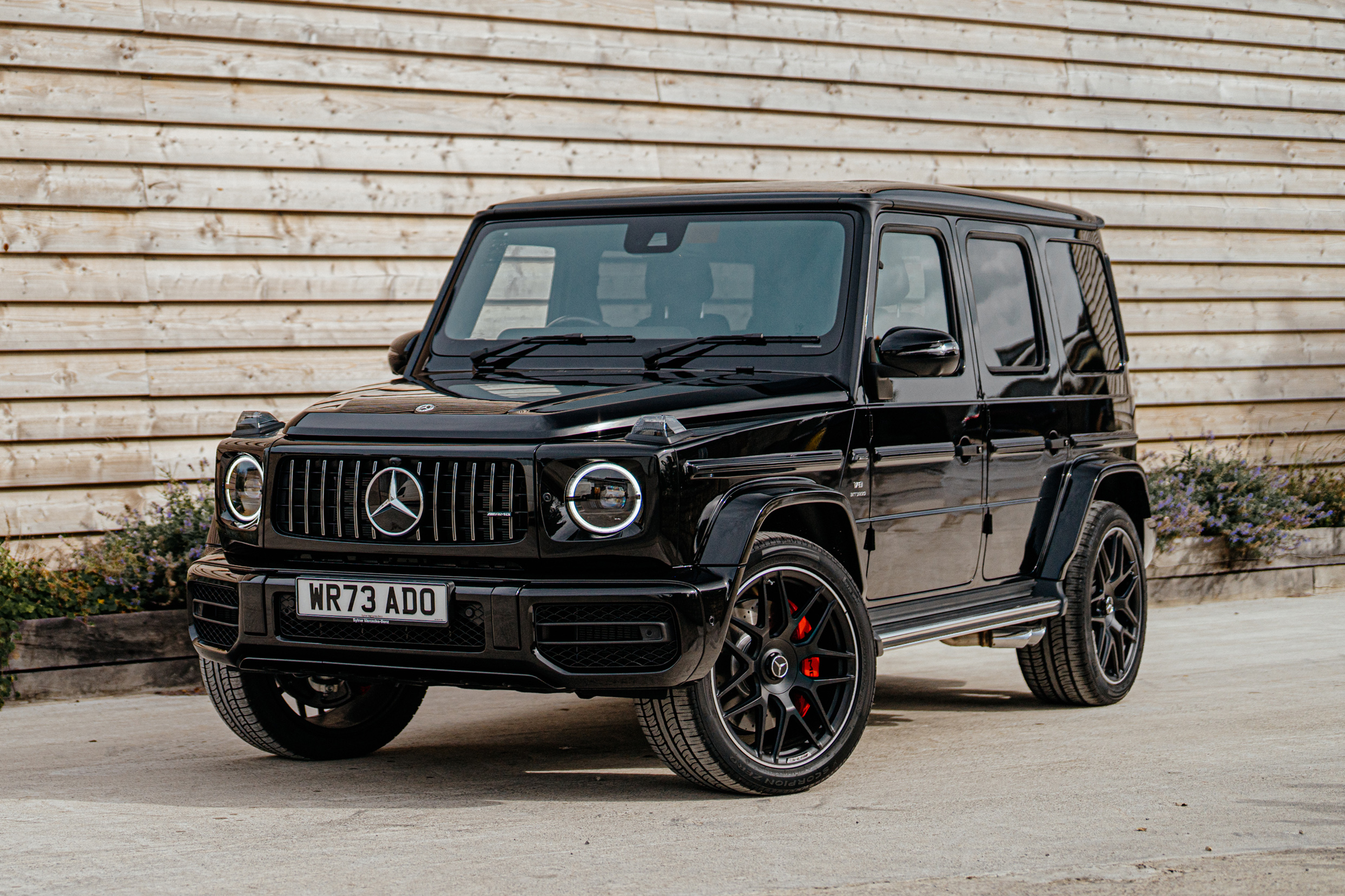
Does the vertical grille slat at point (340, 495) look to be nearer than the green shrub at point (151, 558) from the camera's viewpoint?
Yes

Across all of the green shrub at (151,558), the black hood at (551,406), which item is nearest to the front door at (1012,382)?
the black hood at (551,406)

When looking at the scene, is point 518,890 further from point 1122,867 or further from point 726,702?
point 1122,867

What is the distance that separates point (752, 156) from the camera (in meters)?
9.67

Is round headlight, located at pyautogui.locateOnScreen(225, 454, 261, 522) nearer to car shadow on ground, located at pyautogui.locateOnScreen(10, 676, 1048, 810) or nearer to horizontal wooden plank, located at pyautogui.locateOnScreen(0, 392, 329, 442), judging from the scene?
car shadow on ground, located at pyautogui.locateOnScreen(10, 676, 1048, 810)

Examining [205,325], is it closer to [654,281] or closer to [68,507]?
[68,507]

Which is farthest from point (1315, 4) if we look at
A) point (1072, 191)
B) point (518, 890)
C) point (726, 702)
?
point (518, 890)

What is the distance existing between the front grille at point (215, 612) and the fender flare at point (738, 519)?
1.44 metres

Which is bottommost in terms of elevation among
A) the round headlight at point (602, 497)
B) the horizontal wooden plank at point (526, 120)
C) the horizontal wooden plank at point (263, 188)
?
the round headlight at point (602, 497)

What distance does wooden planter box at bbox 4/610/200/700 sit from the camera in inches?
264

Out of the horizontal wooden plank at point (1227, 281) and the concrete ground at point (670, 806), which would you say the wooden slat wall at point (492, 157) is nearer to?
the horizontal wooden plank at point (1227, 281)

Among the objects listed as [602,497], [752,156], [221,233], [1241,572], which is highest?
[752,156]

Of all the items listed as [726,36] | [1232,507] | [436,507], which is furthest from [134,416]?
[1232,507]

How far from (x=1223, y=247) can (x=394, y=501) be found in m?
8.70

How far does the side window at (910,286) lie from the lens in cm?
540
